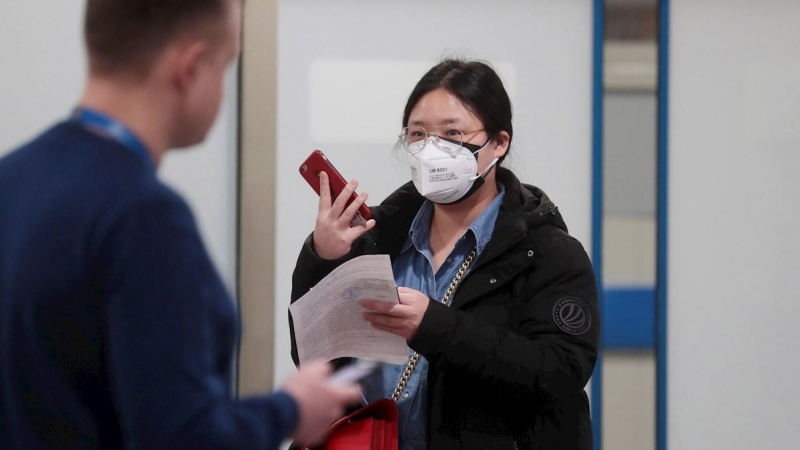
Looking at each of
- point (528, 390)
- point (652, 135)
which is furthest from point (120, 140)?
point (652, 135)

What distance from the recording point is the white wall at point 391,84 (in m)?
2.80

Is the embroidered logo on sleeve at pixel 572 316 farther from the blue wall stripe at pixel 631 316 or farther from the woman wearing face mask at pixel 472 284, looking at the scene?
the blue wall stripe at pixel 631 316

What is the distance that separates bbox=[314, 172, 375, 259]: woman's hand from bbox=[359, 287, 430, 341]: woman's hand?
0.77ft

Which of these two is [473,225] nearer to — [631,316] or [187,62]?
[187,62]

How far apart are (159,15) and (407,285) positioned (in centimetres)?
110

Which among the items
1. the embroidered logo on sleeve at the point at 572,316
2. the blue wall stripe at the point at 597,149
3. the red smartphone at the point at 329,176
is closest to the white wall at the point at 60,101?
the red smartphone at the point at 329,176

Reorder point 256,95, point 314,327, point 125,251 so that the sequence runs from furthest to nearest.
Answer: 1. point 256,95
2. point 314,327
3. point 125,251

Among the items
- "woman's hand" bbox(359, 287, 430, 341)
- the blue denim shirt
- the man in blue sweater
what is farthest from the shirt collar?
the man in blue sweater

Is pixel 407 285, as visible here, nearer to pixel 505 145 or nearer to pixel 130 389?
pixel 505 145

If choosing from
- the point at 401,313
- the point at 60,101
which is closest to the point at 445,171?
the point at 401,313

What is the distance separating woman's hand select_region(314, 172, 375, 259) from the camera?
1.86 metres

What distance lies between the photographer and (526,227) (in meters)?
1.83
